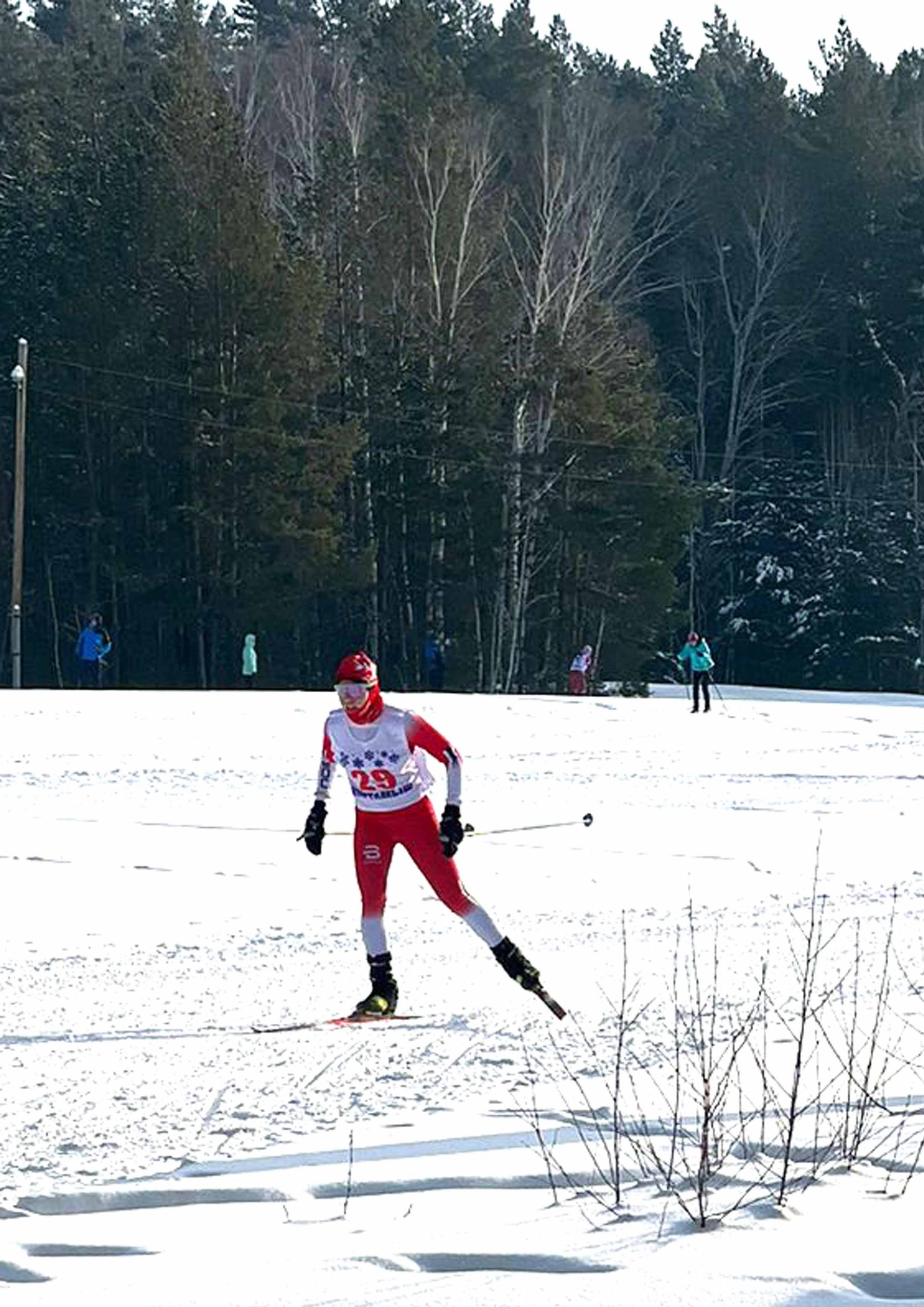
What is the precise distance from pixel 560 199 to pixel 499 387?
20.5 ft

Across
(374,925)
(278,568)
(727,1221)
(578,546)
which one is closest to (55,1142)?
(727,1221)

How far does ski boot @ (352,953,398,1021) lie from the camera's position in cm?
1008

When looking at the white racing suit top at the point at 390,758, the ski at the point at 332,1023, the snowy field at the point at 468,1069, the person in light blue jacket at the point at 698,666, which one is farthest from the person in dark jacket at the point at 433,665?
the ski at the point at 332,1023

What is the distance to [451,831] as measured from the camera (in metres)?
10.3

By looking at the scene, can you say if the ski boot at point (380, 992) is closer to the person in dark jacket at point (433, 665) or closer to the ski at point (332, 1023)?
the ski at point (332, 1023)

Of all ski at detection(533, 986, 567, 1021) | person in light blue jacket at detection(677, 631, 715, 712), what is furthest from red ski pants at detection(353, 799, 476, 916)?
person in light blue jacket at detection(677, 631, 715, 712)

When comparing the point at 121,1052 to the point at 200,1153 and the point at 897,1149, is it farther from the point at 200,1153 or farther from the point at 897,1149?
the point at 897,1149

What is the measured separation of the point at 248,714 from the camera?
31922mm

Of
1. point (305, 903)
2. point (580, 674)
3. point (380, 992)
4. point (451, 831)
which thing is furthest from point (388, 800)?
point (580, 674)

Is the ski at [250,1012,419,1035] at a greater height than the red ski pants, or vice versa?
the red ski pants

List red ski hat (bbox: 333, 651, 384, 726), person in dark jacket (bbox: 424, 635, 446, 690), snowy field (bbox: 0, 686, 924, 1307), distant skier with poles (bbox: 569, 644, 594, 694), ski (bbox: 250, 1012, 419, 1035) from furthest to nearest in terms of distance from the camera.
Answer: person in dark jacket (bbox: 424, 635, 446, 690) < distant skier with poles (bbox: 569, 644, 594, 694) < red ski hat (bbox: 333, 651, 384, 726) < ski (bbox: 250, 1012, 419, 1035) < snowy field (bbox: 0, 686, 924, 1307)

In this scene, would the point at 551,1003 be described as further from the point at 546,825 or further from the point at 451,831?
the point at 546,825

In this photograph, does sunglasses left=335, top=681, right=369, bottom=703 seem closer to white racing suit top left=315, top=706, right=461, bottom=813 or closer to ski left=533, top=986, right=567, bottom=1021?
white racing suit top left=315, top=706, right=461, bottom=813

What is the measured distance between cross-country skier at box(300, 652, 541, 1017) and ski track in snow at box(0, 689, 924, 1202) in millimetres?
480
